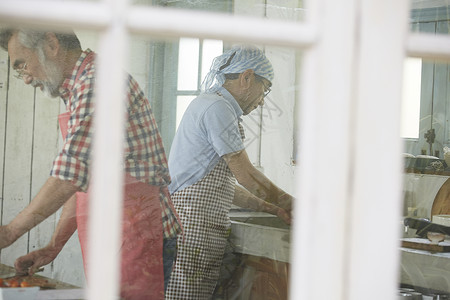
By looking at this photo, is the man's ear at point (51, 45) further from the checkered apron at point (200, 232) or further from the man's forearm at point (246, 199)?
the man's forearm at point (246, 199)

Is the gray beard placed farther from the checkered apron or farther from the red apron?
the checkered apron

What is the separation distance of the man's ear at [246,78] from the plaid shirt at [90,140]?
81cm

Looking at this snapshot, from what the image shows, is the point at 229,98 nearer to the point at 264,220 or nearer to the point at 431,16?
the point at 264,220

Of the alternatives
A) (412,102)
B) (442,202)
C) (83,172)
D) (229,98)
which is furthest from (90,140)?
(412,102)

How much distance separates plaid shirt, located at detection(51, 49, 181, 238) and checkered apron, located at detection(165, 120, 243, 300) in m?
0.61

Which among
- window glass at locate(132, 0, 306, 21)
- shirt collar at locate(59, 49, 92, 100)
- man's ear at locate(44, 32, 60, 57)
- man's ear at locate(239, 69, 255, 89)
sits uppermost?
window glass at locate(132, 0, 306, 21)

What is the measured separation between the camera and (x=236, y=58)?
250cm

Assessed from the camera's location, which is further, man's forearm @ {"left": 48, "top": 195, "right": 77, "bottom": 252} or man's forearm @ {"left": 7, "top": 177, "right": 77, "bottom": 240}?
man's forearm @ {"left": 48, "top": 195, "right": 77, "bottom": 252}

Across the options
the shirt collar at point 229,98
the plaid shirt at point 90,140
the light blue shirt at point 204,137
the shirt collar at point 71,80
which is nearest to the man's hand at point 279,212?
the light blue shirt at point 204,137

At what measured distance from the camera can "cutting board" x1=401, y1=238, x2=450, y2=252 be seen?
7.39 feet

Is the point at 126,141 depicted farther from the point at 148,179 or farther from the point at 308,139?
the point at 308,139

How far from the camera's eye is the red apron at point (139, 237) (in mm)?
1713

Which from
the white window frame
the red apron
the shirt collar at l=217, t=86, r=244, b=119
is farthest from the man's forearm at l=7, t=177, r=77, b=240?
the shirt collar at l=217, t=86, r=244, b=119

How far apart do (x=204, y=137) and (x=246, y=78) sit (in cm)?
31
